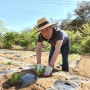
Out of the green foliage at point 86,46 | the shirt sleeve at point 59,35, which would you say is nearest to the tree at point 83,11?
the green foliage at point 86,46

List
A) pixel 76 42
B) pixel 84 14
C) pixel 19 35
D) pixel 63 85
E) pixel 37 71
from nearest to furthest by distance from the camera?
pixel 63 85 → pixel 37 71 → pixel 76 42 → pixel 19 35 → pixel 84 14

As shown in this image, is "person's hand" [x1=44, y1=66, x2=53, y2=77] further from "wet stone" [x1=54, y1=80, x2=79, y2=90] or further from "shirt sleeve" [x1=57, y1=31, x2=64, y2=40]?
"shirt sleeve" [x1=57, y1=31, x2=64, y2=40]

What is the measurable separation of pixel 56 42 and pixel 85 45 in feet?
31.8

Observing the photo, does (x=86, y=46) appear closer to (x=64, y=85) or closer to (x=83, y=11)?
(x=64, y=85)

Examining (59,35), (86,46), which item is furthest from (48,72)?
(86,46)

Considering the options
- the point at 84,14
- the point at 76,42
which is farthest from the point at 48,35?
the point at 84,14

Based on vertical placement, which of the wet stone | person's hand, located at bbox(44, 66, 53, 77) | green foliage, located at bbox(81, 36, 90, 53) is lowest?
the wet stone

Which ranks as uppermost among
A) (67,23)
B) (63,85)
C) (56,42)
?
(67,23)

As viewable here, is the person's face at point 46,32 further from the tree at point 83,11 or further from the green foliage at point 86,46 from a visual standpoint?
the tree at point 83,11

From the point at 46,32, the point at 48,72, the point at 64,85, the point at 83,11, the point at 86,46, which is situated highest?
the point at 83,11

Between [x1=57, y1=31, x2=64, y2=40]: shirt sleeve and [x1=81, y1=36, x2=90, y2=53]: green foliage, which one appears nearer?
[x1=57, y1=31, x2=64, y2=40]: shirt sleeve

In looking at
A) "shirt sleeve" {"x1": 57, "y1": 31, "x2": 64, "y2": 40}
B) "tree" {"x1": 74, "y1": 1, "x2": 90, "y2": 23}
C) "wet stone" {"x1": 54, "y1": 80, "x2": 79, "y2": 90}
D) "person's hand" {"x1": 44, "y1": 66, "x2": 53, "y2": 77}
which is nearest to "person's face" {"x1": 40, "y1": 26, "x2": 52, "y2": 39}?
"shirt sleeve" {"x1": 57, "y1": 31, "x2": 64, "y2": 40}

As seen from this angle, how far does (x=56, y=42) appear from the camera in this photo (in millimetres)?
4988

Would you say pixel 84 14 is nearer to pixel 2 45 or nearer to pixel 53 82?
pixel 2 45
